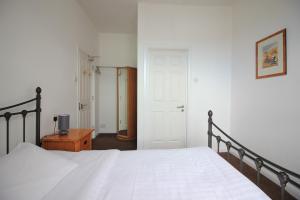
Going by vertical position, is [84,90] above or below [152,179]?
above

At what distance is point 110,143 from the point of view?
148 inches

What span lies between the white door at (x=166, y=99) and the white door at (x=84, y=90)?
1.32 m

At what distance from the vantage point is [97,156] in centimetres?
142

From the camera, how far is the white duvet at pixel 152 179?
3.00 feet

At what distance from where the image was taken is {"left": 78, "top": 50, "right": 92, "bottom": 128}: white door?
3.17 meters

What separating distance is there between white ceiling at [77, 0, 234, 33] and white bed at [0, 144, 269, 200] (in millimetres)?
2720

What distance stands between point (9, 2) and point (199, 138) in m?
3.22

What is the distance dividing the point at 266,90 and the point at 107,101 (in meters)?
3.60

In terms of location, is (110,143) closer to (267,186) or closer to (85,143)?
(85,143)

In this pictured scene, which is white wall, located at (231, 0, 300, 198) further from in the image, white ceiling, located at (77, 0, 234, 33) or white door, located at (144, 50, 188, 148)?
white door, located at (144, 50, 188, 148)

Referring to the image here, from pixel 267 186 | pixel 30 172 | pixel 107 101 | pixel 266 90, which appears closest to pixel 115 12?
pixel 107 101

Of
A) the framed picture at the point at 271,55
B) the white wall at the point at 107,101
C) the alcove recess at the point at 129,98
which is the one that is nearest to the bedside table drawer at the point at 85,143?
the alcove recess at the point at 129,98

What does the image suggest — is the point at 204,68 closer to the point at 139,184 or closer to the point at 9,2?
the point at 139,184

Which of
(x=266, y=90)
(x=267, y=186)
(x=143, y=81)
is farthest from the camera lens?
(x=143, y=81)
